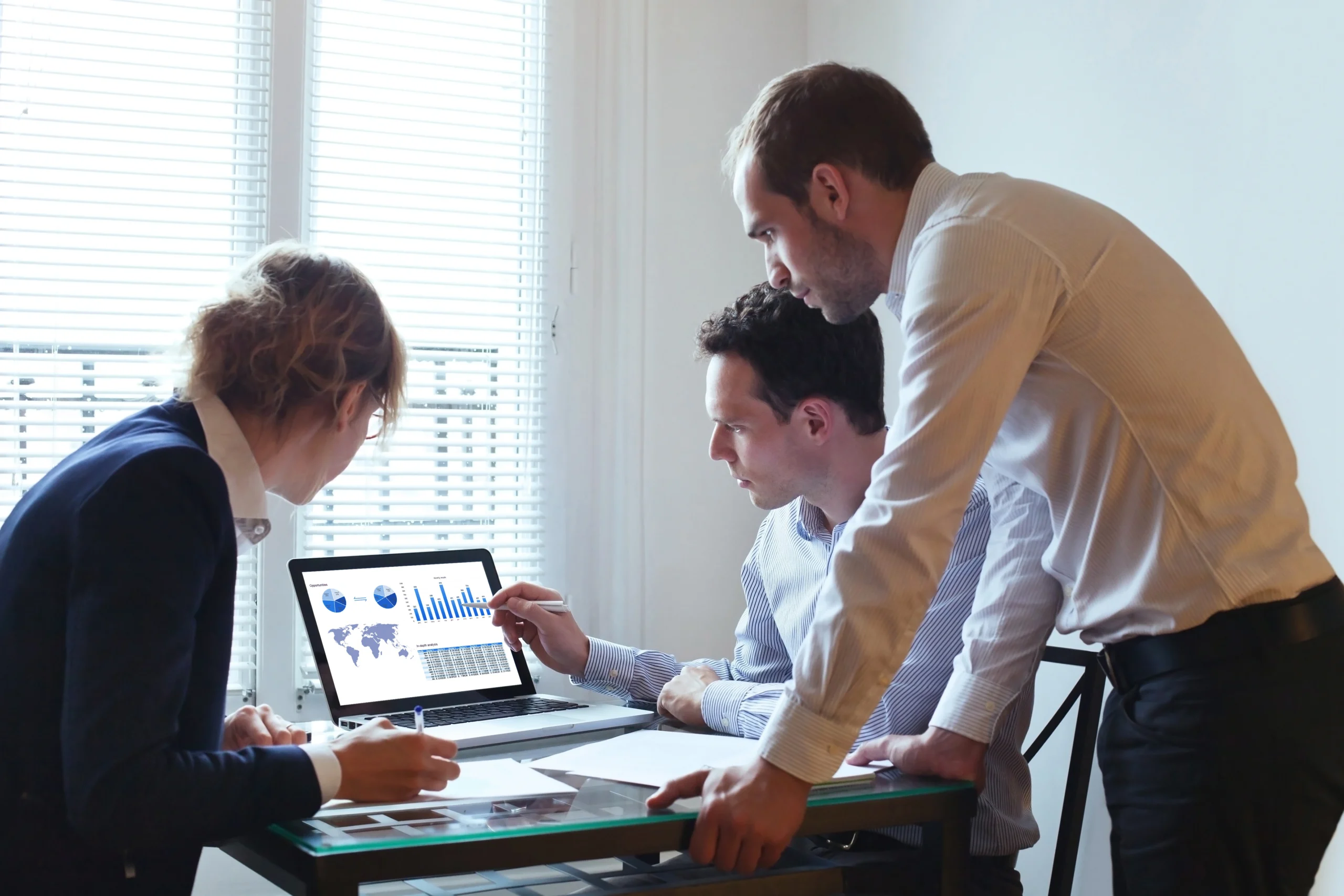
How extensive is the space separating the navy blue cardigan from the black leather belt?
0.88 meters

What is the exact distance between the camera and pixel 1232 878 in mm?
1195

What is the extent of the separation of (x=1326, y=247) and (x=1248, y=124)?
27 cm

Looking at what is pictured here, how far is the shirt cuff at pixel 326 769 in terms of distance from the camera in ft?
3.77

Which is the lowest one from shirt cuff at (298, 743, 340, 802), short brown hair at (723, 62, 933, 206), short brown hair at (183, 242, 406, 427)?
shirt cuff at (298, 743, 340, 802)

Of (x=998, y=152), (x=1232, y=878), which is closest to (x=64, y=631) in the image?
(x=1232, y=878)

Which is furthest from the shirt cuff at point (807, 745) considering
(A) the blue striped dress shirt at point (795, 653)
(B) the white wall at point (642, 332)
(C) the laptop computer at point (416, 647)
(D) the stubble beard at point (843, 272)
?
(B) the white wall at point (642, 332)

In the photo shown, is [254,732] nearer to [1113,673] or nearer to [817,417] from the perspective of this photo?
[817,417]

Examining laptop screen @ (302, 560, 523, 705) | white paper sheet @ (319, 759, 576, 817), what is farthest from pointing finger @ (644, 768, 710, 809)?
laptop screen @ (302, 560, 523, 705)

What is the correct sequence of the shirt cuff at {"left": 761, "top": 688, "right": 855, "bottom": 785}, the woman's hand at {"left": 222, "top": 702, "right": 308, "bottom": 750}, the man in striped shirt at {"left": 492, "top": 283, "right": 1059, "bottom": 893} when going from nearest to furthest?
the shirt cuff at {"left": 761, "top": 688, "right": 855, "bottom": 785} < the woman's hand at {"left": 222, "top": 702, "right": 308, "bottom": 750} < the man in striped shirt at {"left": 492, "top": 283, "right": 1059, "bottom": 893}

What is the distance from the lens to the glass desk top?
1.07 m

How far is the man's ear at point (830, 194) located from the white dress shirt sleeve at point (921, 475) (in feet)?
0.69

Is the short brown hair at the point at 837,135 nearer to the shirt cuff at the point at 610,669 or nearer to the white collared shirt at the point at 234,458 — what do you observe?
the white collared shirt at the point at 234,458

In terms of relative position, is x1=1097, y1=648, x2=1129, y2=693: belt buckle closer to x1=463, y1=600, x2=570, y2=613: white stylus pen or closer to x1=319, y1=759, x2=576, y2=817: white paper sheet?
x1=319, y1=759, x2=576, y2=817: white paper sheet

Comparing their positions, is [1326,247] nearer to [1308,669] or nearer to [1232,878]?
[1308,669]
